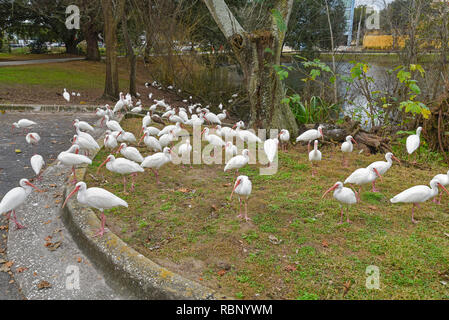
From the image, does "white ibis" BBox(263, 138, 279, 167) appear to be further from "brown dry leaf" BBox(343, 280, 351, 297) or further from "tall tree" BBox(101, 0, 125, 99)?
"tall tree" BBox(101, 0, 125, 99)

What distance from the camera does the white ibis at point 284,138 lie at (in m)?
7.95

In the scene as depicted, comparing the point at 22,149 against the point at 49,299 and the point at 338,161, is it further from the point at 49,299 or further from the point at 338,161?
the point at 338,161

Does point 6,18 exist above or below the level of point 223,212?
above

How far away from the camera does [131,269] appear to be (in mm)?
3553

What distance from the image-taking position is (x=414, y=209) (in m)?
5.16

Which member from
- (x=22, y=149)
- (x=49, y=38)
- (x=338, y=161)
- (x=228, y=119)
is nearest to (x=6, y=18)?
(x=49, y=38)

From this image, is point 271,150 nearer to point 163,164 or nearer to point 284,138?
point 284,138

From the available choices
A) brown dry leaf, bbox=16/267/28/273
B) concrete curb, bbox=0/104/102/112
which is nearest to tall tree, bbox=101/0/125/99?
concrete curb, bbox=0/104/102/112

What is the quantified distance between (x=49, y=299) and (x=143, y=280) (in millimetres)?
999

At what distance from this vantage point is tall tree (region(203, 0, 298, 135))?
323 inches

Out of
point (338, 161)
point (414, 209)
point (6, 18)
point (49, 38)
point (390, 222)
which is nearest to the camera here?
point (390, 222)

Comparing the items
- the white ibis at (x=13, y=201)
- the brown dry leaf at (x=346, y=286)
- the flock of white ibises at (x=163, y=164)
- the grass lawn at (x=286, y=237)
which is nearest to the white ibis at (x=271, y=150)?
the flock of white ibises at (x=163, y=164)

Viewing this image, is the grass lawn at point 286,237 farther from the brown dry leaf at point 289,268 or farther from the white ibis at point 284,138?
the white ibis at point 284,138

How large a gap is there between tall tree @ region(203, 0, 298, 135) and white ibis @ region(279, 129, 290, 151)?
1.84 feet
